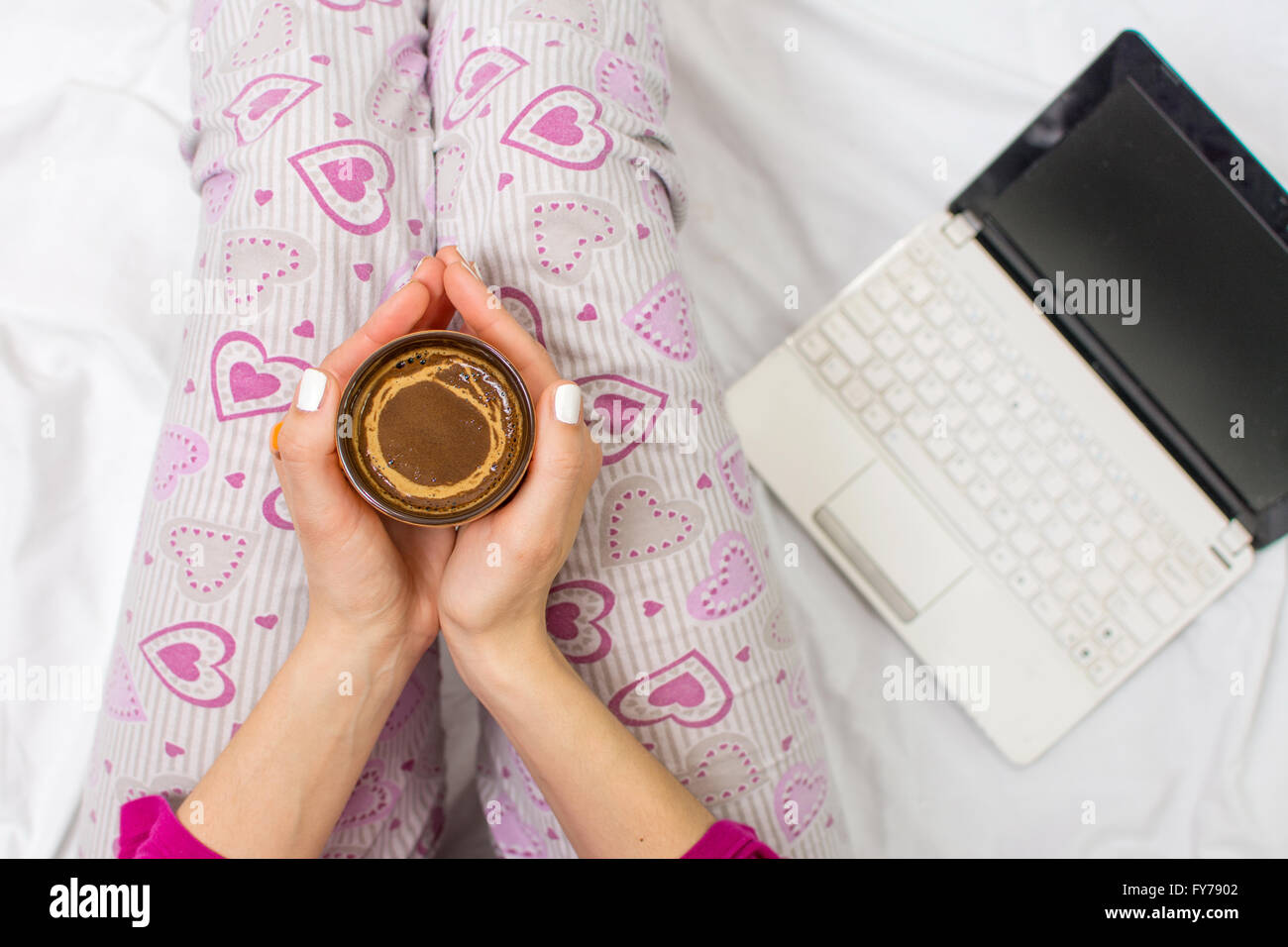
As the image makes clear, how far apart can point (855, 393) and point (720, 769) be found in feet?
1.24

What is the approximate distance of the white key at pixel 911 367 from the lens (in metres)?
0.81

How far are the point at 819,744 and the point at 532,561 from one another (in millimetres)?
327

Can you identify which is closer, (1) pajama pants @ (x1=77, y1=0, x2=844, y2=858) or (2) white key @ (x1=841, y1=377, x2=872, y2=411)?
(1) pajama pants @ (x1=77, y1=0, x2=844, y2=858)

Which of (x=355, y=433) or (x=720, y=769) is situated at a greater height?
(x=355, y=433)

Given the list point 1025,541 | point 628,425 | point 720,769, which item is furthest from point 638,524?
point 1025,541

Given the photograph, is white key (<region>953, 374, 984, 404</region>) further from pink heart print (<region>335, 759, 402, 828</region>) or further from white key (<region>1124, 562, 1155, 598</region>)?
pink heart print (<region>335, 759, 402, 828</region>)

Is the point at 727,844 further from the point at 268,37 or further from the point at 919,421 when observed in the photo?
the point at 268,37

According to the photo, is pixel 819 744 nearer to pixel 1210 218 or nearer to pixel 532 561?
pixel 532 561

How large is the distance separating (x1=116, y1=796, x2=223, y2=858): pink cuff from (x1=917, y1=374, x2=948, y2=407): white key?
2.21ft

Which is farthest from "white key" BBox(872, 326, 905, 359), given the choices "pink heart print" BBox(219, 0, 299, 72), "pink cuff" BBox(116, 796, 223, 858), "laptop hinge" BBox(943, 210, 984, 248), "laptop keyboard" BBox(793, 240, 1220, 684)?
"pink cuff" BBox(116, 796, 223, 858)

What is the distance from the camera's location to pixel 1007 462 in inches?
31.3

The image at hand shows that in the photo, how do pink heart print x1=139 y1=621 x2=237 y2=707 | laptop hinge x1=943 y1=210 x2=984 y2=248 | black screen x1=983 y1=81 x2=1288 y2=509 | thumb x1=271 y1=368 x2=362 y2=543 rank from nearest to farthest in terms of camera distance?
thumb x1=271 y1=368 x2=362 y2=543 → pink heart print x1=139 y1=621 x2=237 y2=707 → black screen x1=983 y1=81 x2=1288 y2=509 → laptop hinge x1=943 y1=210 x2=984 y2=248

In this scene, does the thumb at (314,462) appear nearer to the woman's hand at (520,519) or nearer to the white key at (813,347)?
the woman's hand at (520,519)

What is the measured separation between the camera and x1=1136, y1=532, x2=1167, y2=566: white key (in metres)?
0.78
